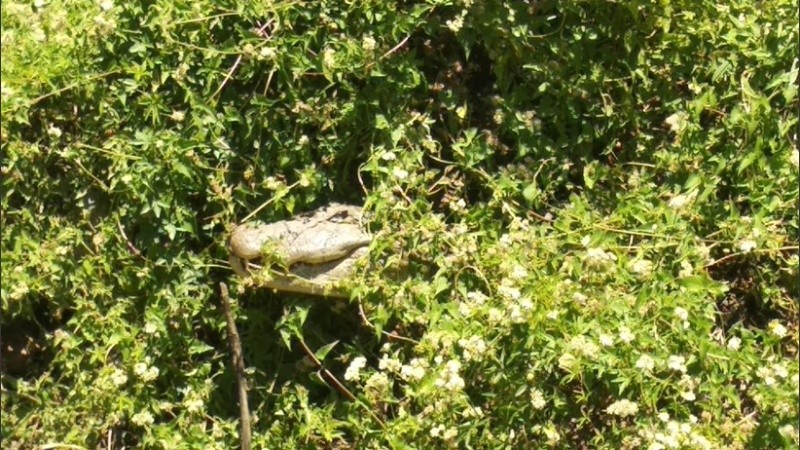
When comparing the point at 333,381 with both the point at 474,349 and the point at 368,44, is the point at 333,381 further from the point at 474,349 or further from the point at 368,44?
the point at 368,44

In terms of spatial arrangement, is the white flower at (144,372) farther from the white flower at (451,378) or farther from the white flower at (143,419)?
the white flower at (451,378)

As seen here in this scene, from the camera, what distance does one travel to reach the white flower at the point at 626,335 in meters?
3.78

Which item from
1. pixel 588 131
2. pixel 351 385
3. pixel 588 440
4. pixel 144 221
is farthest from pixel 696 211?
pixel 144 221

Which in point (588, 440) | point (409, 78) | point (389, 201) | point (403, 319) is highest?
point (409, 78)

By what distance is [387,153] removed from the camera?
171 inches

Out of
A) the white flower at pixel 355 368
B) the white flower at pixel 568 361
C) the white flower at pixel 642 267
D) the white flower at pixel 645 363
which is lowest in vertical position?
the white flower at pixel 355 368

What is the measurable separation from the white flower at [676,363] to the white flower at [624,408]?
0.52 ft

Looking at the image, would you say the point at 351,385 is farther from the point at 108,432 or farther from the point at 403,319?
the point at 108,432

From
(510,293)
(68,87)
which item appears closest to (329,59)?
(68,87)

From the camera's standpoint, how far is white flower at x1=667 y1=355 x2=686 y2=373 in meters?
3.77

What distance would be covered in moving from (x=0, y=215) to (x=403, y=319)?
1473 mm

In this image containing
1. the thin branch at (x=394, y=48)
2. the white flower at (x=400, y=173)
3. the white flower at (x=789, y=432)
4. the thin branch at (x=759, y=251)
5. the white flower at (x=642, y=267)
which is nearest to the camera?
the white flower at (x=789, y=432)

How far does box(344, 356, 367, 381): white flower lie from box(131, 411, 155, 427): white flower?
65 cm

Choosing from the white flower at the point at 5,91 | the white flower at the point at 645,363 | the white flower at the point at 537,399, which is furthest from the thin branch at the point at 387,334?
the white flower at the point at 5,91
